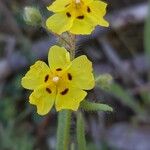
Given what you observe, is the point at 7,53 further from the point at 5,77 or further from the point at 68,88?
the point at 68,88

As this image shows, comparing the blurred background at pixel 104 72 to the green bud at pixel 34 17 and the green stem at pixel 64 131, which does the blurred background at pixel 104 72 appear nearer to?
the green stem at pixel 64 131

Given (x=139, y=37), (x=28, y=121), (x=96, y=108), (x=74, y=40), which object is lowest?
(x=96, y=108)

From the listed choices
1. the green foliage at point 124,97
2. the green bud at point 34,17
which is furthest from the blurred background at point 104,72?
the green bud at point 34,17

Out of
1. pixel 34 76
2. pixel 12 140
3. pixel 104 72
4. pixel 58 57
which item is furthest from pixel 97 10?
pixel 104 72

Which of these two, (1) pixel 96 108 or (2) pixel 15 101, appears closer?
(1) pixel 96 108

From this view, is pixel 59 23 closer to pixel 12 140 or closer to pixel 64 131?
pixel 64 131

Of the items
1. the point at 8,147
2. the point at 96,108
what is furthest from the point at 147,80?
the point at 96,108

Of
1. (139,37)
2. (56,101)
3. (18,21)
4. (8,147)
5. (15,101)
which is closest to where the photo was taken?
(56,101)
